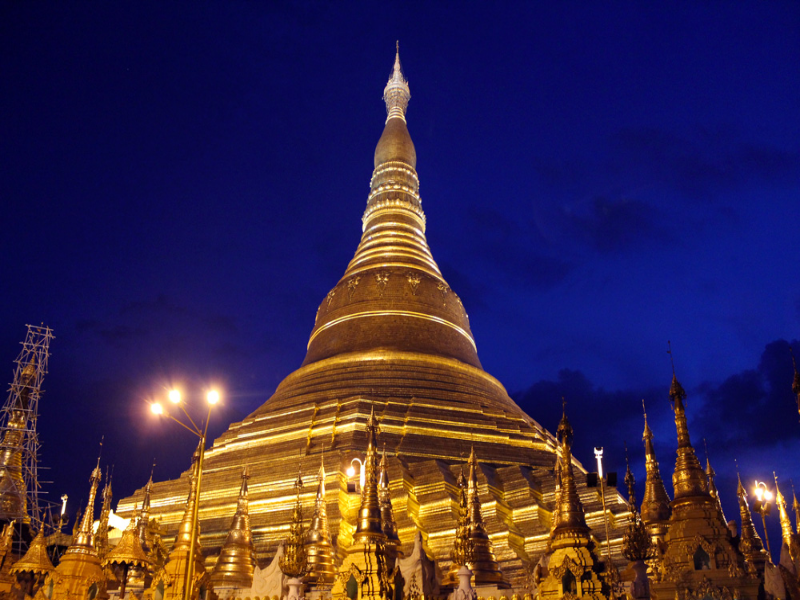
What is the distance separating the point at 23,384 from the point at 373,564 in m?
24.7

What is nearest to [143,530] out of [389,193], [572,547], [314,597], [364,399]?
[314,597]

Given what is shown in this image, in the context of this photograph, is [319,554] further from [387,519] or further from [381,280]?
[381,280]

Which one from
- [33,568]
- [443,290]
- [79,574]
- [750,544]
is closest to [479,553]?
[750,544]

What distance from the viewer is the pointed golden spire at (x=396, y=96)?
139ft

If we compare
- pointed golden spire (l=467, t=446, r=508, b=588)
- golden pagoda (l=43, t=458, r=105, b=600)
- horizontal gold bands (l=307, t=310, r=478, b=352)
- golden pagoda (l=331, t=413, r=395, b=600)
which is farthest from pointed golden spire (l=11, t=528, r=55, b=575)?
horizontal gold bands (l=307, t=310, r=478, b=352)

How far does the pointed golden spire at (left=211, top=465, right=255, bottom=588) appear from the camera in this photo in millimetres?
16016

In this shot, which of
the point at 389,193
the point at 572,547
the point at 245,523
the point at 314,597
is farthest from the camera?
the point at 389,193

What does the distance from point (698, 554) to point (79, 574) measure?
13.0m

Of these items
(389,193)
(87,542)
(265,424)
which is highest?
(389,193)

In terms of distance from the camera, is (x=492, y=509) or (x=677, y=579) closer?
(x=677, y=579)

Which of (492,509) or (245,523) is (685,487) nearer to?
(492,509)

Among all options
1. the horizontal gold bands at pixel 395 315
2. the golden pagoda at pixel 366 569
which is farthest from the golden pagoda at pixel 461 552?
the horizontal gold bands at pixel 395 315

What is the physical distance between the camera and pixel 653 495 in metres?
15.8

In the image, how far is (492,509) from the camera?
60.9 feet
